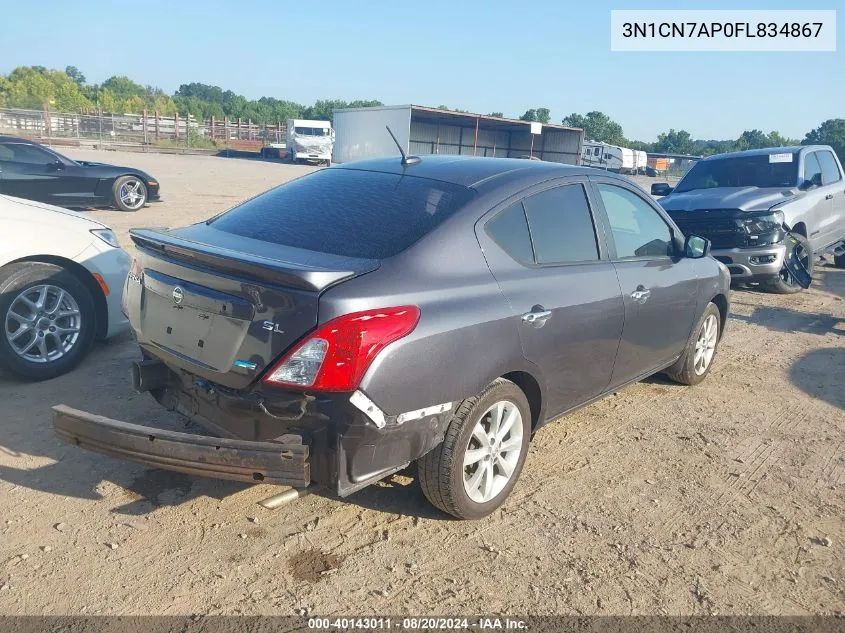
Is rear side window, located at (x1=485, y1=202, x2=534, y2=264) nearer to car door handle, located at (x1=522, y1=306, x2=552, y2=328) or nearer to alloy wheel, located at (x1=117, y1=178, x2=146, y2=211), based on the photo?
car door handle, located at (x1=522, y1=306, x2=552, y2=328)

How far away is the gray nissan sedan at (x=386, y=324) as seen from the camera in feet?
8.83

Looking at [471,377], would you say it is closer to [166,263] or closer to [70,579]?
[166,263]

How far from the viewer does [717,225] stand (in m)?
8.94

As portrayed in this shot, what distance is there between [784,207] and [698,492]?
655 centimetres

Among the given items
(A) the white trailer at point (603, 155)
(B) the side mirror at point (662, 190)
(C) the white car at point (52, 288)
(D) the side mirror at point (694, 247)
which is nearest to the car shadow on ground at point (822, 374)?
(D) the side mirror at point (694, 247)

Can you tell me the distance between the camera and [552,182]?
3.78 metres

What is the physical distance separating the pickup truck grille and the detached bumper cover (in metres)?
7.39

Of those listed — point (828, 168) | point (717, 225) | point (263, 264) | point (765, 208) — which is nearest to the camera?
point (263, 264)

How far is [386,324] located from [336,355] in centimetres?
24

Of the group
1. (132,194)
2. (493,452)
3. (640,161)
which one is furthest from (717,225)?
(640,161)

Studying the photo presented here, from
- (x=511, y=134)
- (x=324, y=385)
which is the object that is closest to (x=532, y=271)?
(x=324, y=385)

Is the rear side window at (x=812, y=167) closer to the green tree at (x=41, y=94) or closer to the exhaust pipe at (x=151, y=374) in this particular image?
the exhaust pipe at (x=151, y=374)

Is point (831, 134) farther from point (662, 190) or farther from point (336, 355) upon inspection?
point (336, 355)

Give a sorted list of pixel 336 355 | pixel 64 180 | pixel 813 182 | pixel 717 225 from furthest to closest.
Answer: pixel 64 180 < pixel 813 182 < pixel 717 225 < pixel 336 355
